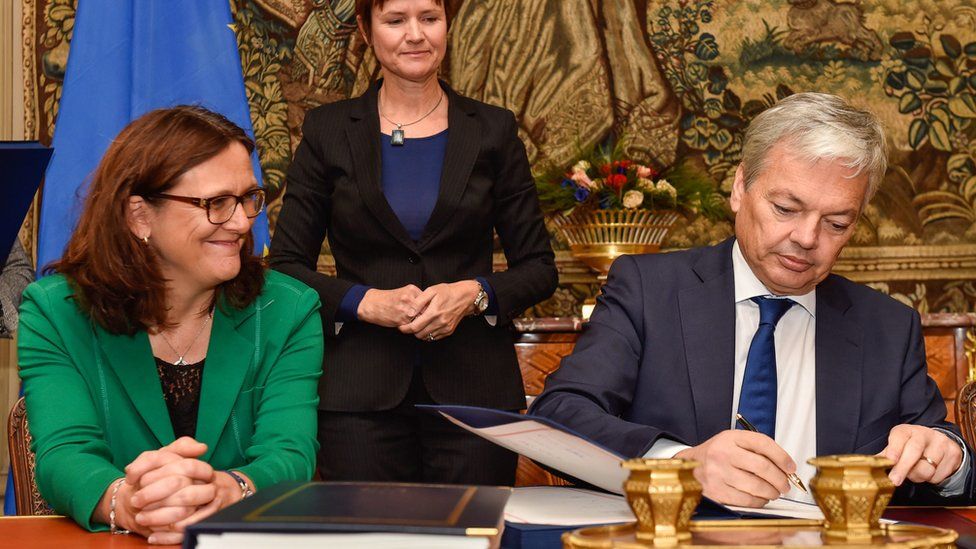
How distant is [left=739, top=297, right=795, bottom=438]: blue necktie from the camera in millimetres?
2086

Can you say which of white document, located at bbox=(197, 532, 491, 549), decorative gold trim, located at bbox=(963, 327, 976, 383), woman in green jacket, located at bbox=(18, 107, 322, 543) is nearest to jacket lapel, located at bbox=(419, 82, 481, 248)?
woman in green jacket, located at bbox=(18, 107, 322, 543)

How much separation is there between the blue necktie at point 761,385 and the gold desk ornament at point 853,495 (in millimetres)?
930

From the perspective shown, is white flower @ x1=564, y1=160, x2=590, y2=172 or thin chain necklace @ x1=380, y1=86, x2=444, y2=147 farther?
white flower @ x1=564, y1=160, x2=590, y2=172

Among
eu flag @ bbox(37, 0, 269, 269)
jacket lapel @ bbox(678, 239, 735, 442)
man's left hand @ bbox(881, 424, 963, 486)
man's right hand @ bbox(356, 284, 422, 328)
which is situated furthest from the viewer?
eu flag @ bbox(37, 0, 269, 269)

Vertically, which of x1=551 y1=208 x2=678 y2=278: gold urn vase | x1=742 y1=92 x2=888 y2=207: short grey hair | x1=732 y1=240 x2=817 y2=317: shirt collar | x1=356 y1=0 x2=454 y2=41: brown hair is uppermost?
x1=356 y1=0 x2=454 y2=41: brown hair

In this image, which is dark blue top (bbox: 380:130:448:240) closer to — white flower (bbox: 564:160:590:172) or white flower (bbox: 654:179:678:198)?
white flower (bbox: 564:160:590:172)

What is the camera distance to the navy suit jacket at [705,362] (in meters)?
2.12

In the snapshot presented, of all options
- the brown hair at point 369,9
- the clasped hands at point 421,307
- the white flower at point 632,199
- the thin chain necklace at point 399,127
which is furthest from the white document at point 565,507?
the white flower at point 632,199

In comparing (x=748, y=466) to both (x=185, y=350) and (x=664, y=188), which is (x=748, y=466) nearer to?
(x=185, y=350)

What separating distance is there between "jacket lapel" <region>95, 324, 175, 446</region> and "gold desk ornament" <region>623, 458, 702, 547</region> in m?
1.19

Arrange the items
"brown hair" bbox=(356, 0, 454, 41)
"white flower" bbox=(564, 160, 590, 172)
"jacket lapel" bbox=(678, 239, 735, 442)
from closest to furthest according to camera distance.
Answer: "jacket lapel" bbox=(678, 239, 735, 442), "brown hair" bbox=(356, 0, 454, 41), "white flower" bbox=(564, 160, 590, 172)

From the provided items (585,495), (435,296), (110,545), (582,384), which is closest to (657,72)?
(435,296)

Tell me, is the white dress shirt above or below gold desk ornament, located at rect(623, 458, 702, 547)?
below

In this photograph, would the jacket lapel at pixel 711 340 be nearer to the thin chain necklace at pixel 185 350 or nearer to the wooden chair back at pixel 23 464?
the thin chain necklace at pixel 185 350
